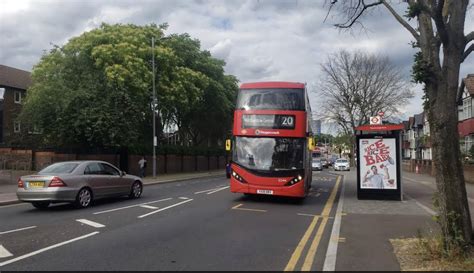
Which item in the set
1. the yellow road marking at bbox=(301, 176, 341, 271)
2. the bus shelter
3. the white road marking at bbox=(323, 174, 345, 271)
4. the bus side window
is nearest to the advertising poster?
the bus shelter

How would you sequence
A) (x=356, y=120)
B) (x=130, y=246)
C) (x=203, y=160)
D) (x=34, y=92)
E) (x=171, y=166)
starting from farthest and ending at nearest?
1. (x=356, y=120)
2. (x=203, y=160)
3. (x=171, y=166)
4. (x=34, y=92)
5. (x=130, y=246)

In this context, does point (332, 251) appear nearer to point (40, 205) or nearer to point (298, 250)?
point (298, 250)

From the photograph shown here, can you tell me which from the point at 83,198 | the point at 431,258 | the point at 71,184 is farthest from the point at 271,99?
the point at 431,258

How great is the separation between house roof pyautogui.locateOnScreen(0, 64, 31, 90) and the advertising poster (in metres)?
38.7

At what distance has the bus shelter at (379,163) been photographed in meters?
17.1

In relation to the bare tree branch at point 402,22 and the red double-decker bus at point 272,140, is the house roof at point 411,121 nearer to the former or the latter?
the red double-decker bus at point 272,140

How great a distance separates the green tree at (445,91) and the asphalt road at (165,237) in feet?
7.12

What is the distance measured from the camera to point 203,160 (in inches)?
2064

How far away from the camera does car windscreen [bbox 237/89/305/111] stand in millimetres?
→ 15594

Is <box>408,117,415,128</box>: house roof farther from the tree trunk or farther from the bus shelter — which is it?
the tree trunk

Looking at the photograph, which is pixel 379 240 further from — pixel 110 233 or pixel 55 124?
pixel 55 124

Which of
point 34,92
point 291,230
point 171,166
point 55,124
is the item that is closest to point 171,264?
point 291,230

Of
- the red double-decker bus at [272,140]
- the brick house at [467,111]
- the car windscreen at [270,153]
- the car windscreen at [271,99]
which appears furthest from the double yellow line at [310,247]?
Answer: the brick house at [467,111]

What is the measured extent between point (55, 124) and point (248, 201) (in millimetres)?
17877
